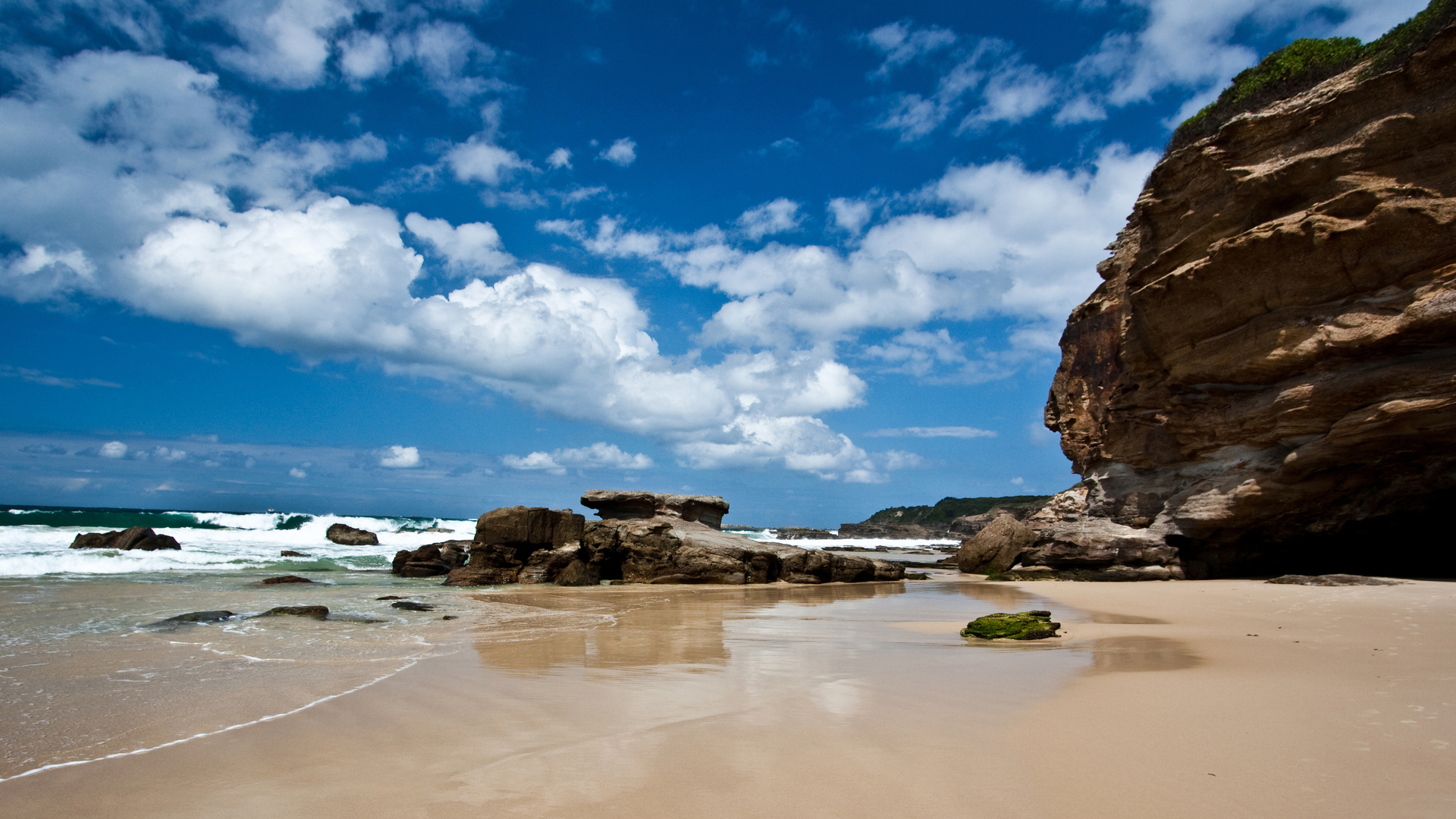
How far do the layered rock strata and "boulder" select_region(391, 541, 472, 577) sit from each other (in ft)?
8.54

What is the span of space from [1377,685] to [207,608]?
15810 mm

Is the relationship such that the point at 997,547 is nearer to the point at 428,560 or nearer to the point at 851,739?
the point at 428,560

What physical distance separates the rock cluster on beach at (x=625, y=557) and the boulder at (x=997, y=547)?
3422 mm

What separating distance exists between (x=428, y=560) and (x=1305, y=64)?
91.6 feet

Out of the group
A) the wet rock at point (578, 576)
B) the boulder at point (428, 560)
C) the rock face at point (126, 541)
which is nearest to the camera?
the wet rock at point (578, 576)

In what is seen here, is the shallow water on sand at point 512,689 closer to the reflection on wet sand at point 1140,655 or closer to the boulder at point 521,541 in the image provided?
the reflection on wet sand at point 1140,655

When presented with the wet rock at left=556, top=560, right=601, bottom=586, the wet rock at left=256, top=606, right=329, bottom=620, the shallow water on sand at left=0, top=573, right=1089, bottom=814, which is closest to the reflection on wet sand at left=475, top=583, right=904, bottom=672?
the shallow water on sand at left=0, top=573, right=1089, bottom=814

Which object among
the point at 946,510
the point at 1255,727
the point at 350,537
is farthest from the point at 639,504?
the point at 946,510

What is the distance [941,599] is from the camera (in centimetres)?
1466

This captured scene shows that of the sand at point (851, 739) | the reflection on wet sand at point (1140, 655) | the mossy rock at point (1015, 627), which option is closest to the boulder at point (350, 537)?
the sand at point (851, 739)

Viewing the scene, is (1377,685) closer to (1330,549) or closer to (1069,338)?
(1330,549)

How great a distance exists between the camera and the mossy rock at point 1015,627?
27.2 feet

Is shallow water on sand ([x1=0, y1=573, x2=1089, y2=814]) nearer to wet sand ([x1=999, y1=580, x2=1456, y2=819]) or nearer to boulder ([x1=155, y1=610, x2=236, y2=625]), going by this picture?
boulder ([x1=155, y1=610, x2=236, y2=625])

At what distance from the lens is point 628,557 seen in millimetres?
20859
